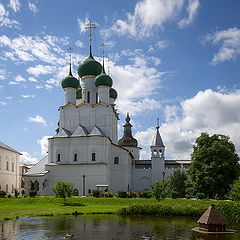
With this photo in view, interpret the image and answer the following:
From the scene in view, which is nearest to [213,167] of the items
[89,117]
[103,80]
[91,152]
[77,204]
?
[77,204]

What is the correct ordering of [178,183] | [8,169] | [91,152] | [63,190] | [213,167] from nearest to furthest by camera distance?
1. [63,190]
2. [213,167]
3. [178,183]
4. [91,152]
5. [8,169]

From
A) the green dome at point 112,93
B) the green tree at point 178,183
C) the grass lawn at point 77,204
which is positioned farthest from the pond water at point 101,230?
the green dome at point 112,93

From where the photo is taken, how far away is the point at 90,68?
176ft

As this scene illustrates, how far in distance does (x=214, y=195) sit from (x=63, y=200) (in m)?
15.7

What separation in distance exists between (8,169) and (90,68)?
1809cm

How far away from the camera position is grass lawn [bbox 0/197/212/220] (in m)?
29.5

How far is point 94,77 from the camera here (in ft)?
177

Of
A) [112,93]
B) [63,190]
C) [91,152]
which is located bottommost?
[63,190]

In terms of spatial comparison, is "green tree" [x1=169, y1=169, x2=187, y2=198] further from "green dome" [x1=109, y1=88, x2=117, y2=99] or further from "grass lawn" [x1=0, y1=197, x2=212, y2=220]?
"green dome" [x1=109, y1=88, x2=117, y2=99]

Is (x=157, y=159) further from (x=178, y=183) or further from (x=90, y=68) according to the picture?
(x=90, y=68)

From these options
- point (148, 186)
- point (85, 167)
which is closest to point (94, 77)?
point (85, 167)

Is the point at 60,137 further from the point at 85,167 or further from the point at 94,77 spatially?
the point at 94,77

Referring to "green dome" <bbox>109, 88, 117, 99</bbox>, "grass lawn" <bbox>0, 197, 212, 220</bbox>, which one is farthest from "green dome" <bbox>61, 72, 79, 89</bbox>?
"grass lawn" <bbox>0, 197, 212, 220</bbox>

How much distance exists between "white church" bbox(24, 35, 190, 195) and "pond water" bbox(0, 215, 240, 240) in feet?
67.4
